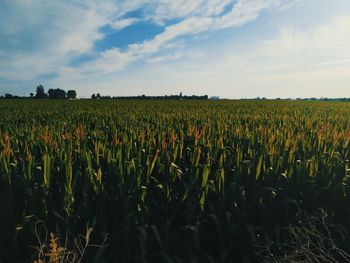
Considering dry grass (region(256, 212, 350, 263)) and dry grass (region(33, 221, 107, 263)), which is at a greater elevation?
dry grass (region(33, 221, 107, 263))

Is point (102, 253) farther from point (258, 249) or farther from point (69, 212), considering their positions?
point (258, 249)

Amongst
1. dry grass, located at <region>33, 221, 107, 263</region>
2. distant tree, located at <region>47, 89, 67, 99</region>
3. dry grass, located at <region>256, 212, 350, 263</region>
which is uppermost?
distant tree, located at <region>47, 89, 67, 99</region>

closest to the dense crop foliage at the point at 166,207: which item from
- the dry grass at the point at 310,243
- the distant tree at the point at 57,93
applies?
the dry grass at the point at 310,243

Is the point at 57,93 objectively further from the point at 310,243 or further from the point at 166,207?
the point at 310,243

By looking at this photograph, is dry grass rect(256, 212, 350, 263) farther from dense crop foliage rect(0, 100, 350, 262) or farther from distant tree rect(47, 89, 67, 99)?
distant tree rect(47, 89, 67, 99)

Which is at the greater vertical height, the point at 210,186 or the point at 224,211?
the point at 210,186

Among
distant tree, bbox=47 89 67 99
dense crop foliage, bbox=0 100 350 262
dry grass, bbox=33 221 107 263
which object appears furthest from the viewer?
distant tree, bbox=47 89 67 99

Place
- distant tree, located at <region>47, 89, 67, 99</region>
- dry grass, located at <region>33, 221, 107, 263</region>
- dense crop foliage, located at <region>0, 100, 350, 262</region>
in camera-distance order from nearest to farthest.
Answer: dry grass, located at <region>33, 221, 107, 263</region> → dense crop foliage, located at <region>0, 100, 350, 262</region> → distant tree, located at <region>47, 89, 67, 99</region>

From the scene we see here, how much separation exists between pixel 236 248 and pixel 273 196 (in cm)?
70

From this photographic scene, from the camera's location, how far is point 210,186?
3357 mm

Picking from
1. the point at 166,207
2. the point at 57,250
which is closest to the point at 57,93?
→ the point at 166,207

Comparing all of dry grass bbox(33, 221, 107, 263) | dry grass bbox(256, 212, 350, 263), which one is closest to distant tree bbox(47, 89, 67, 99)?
dry grass bbox(33, 221, 107, 263)

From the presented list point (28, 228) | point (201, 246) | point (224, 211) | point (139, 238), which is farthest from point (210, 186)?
point (28, 228)

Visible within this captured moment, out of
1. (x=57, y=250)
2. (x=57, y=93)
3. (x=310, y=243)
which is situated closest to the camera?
(x=57, y=250)
